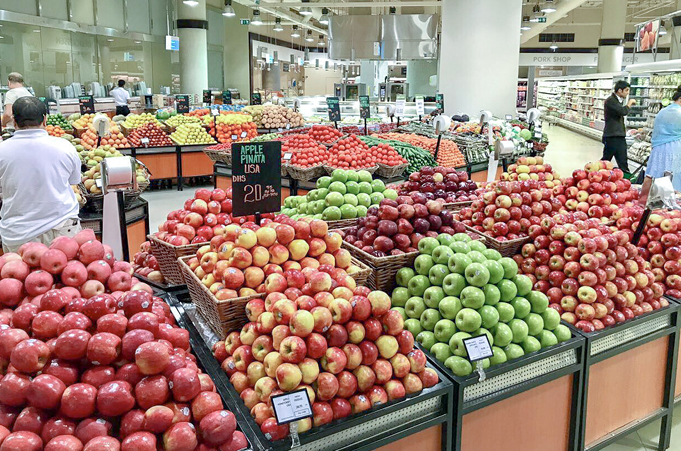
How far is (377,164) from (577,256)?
12.6ft

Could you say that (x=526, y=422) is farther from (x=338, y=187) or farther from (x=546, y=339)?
(x=338, y=187)

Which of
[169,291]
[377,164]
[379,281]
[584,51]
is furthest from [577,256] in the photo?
[584,51]

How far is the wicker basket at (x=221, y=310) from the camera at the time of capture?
2102 mm

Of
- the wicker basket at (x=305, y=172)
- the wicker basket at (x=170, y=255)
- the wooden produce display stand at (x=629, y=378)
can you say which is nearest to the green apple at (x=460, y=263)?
the wooden produce display stand at (x=629, y=378)

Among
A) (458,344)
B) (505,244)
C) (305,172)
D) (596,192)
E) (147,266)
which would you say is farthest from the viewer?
(305,172)

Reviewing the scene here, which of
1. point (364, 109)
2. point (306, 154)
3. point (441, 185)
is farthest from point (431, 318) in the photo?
point (364, 109)

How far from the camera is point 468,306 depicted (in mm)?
2311

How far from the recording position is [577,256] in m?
2.81

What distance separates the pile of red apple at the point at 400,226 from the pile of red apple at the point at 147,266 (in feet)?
3.35

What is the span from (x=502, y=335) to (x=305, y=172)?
431 centimetres

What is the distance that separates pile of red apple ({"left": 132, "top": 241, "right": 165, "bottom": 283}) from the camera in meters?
2.99

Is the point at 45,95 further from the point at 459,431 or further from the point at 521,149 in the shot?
the point at 459,431

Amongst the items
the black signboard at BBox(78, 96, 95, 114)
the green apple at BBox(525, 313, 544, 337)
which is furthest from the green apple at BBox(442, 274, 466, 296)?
the black signboard at BBox(78, 96, 95, 114)

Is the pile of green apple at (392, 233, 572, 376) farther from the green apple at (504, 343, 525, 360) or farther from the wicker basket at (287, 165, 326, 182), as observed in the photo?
the wicker basket at (287, 165, 326, 182)
